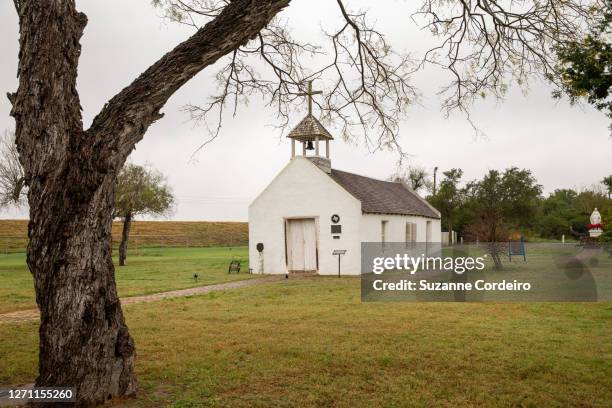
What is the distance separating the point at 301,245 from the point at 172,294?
30.4ft

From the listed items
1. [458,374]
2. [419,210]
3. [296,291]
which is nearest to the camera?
[458,374]

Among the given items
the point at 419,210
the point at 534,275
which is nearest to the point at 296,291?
the point at 534,275

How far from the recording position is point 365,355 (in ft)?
25.7

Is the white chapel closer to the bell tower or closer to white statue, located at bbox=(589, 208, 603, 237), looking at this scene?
the bell tower

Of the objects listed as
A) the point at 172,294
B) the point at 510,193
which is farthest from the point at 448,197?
the point at 172,294

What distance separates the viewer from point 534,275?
20.0 meters

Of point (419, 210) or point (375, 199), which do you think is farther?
point (419, 210)

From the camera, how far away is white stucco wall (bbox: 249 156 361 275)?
2384 centimetres

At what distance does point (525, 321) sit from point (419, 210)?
23.4m

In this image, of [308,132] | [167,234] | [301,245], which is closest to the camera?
[301,245]

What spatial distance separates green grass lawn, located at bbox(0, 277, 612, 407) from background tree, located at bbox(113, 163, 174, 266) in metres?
20.8

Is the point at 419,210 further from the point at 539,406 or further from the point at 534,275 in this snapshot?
the point at 539,406

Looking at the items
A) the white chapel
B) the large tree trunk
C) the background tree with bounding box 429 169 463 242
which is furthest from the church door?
the background tree with bounding box 429 169 463 242

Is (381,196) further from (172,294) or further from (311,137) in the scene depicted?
(172,294)
